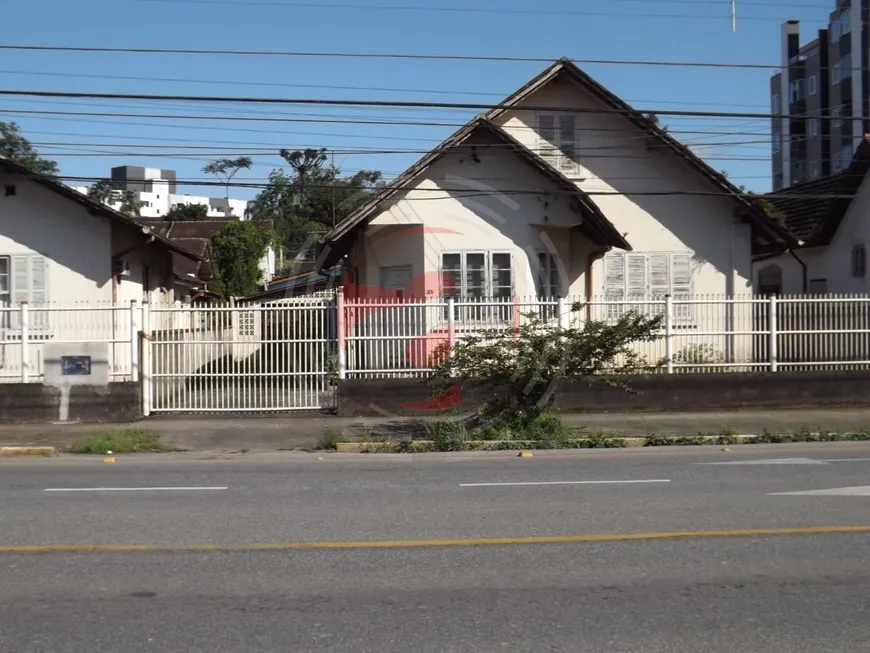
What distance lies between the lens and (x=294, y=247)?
232 ft

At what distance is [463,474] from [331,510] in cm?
284

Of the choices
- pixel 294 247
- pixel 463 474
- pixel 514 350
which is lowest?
pixel 463 474

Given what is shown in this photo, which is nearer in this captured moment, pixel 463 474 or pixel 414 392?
pixel 463 474

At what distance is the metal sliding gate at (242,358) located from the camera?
56.7 feet

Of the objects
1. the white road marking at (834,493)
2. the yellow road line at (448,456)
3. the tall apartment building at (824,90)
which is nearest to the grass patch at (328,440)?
the yellow road line at (448,456)

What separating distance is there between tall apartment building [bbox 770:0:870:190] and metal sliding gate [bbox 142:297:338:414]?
39.3 metres

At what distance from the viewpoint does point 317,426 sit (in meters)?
16.6

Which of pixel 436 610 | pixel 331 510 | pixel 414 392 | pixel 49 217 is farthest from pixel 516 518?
pixel 49 217

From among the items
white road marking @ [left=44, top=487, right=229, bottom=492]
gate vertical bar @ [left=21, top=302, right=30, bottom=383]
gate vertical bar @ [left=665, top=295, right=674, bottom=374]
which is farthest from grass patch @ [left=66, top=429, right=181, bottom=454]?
gate vertical bar @ [left=665, top=295, right=674, bottom=374]

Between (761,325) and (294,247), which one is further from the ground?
(294,247)

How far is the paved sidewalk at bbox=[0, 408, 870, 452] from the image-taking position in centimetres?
1530

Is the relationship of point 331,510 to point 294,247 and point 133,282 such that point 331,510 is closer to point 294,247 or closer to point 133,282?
point 133,282

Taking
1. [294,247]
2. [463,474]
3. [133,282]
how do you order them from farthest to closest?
[294,247] < [133,282] < [463,474]

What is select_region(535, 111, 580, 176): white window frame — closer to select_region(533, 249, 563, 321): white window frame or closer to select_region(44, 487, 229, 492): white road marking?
select_region(533, 249, 563, 321): white window frame
